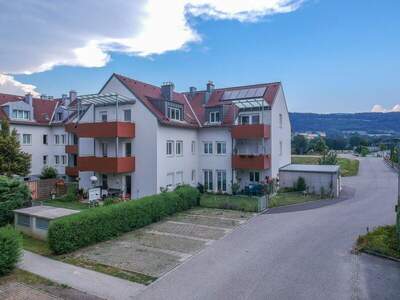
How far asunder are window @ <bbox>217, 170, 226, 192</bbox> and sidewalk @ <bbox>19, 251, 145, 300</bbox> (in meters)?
20.1

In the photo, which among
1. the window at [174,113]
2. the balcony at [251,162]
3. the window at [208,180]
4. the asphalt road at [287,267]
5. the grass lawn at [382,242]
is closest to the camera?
the asphalt road at [287,267]

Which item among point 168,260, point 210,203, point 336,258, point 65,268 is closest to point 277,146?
point 210,203

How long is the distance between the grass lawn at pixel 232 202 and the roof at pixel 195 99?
7.66 meters

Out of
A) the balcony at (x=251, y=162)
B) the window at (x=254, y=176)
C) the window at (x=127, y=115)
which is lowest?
the window at (x=254, y=176)

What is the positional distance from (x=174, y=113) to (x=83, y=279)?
20.5 meters

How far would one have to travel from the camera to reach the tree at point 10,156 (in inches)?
1129

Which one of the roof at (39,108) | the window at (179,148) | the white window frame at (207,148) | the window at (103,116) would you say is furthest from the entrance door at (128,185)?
the roof at (39,108)

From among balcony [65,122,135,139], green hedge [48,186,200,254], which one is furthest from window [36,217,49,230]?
balcony [65,122,135,139]

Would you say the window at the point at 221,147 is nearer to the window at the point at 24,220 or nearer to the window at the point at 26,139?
the window at the point at 24,220

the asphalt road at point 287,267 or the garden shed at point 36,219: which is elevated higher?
the garden shed at point 36,219

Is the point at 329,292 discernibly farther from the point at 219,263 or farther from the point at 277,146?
the point at 277,146

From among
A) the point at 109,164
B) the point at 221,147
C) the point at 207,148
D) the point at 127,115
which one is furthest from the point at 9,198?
the point at 221,147

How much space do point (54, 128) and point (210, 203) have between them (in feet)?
87.5

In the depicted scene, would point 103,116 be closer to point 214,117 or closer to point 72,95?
point 214,117
